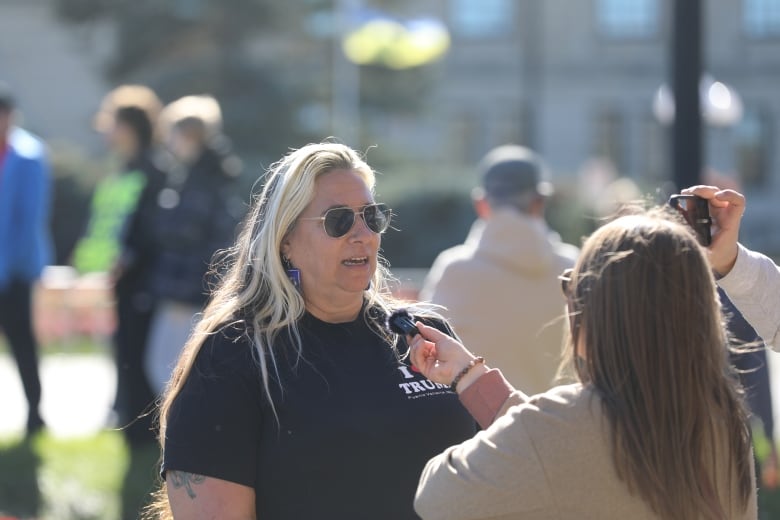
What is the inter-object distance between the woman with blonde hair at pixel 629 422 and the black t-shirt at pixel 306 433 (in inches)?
21.9

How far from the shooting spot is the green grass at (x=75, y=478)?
6398 mm

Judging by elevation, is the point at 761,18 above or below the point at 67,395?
above

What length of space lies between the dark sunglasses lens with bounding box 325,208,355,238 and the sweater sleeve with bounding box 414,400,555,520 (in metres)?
0.96

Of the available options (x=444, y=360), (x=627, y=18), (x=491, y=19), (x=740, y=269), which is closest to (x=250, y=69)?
(x=491, y=19)

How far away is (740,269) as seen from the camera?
3.08 metres

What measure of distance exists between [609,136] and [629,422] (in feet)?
130

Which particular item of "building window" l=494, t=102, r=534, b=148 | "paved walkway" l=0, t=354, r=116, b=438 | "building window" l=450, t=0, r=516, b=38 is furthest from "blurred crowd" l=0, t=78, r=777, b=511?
Answer: "building window" l=450, t=0, r=516, b=38

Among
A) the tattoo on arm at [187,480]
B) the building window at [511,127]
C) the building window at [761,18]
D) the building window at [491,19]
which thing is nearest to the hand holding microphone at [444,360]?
the tattoo on arm at [187,480]

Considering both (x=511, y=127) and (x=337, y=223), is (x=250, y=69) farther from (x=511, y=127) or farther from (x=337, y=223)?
(x=337, y=223)

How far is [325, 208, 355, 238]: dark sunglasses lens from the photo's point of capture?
329 cm

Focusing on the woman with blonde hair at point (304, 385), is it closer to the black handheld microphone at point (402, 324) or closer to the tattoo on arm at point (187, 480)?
the tattoo on arm at point (187, 480)

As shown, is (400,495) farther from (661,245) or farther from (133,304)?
(133,304)

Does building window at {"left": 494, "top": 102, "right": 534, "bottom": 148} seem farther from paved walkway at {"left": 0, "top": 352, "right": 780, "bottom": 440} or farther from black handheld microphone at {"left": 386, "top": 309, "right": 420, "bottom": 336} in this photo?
black handheld microphone at {"left": 386, "top": 309, "right": 420, "bottom": 336}

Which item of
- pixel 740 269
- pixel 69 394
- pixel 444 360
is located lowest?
pixel 69 394
